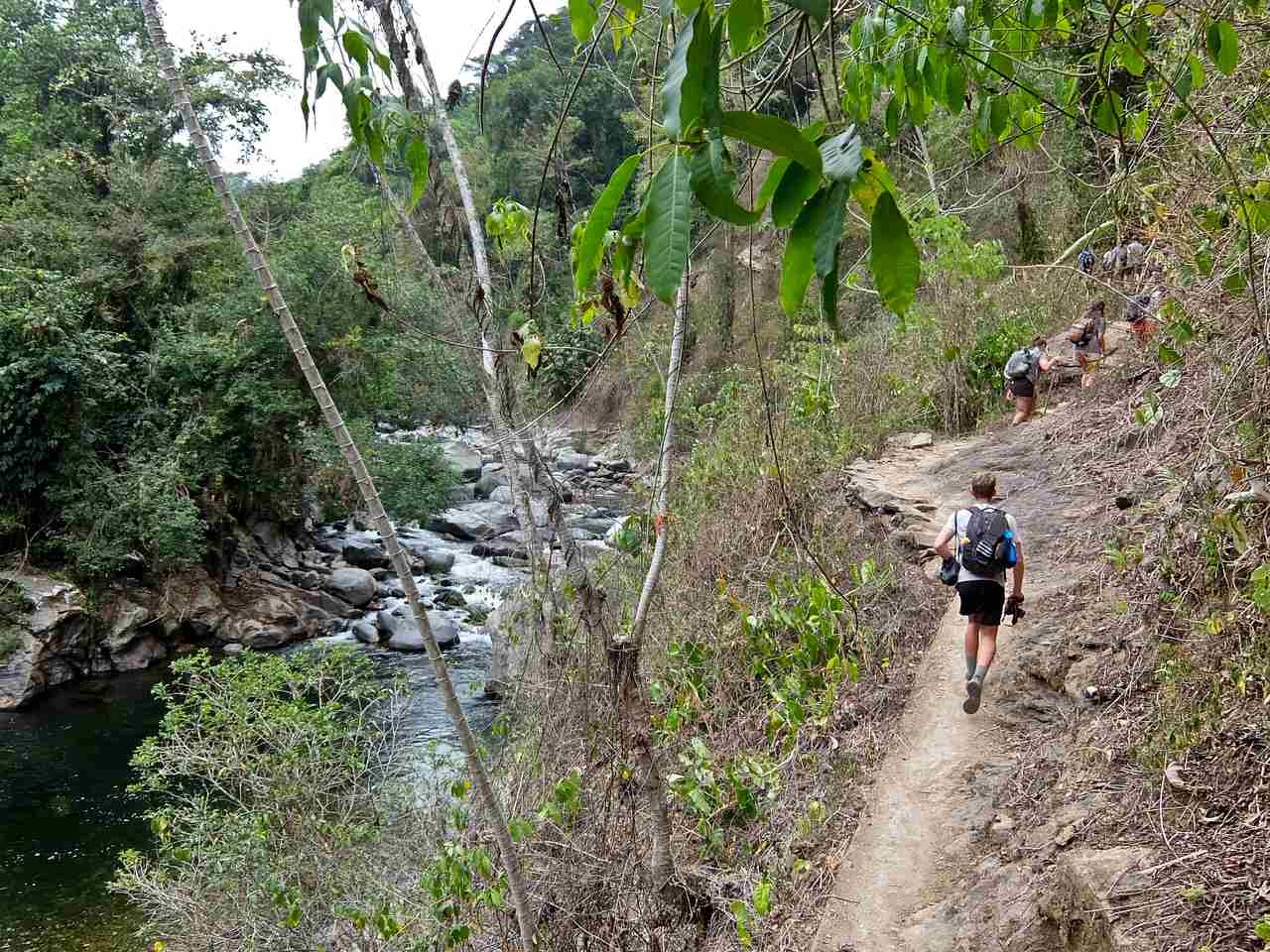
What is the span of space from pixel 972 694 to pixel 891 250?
470 centimetres

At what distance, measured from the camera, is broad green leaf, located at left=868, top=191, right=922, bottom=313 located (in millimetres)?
992

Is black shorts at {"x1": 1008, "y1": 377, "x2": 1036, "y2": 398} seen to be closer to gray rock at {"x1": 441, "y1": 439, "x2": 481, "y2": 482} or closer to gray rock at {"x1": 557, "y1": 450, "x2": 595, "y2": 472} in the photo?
gray rock at {"x1": 557, "y1": 450, "x2": 595, "y2": 472}

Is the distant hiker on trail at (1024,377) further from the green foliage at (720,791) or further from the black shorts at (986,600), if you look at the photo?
the green foliage at (720,791)

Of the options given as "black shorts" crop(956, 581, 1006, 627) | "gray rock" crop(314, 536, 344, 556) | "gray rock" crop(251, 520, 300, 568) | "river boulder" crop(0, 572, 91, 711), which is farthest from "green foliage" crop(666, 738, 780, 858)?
"gray rock" crop(314, 536, 344, 556)

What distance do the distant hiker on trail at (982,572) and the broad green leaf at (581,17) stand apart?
167 inches

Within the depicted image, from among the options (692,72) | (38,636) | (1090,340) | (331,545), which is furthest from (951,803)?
(331,545)

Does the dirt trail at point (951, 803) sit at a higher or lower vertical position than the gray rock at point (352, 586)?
higher

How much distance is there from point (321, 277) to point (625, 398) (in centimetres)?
897

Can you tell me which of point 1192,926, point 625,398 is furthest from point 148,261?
point 1192,926

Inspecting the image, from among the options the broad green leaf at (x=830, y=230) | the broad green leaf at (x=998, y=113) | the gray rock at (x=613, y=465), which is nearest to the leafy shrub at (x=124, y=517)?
the gray rock at (x=613, y=465)

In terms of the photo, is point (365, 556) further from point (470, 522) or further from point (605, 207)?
point (605, 207)

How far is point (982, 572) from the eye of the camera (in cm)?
503

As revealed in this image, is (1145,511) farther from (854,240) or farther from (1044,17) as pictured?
(854,240)

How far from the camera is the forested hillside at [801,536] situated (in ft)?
6.82
